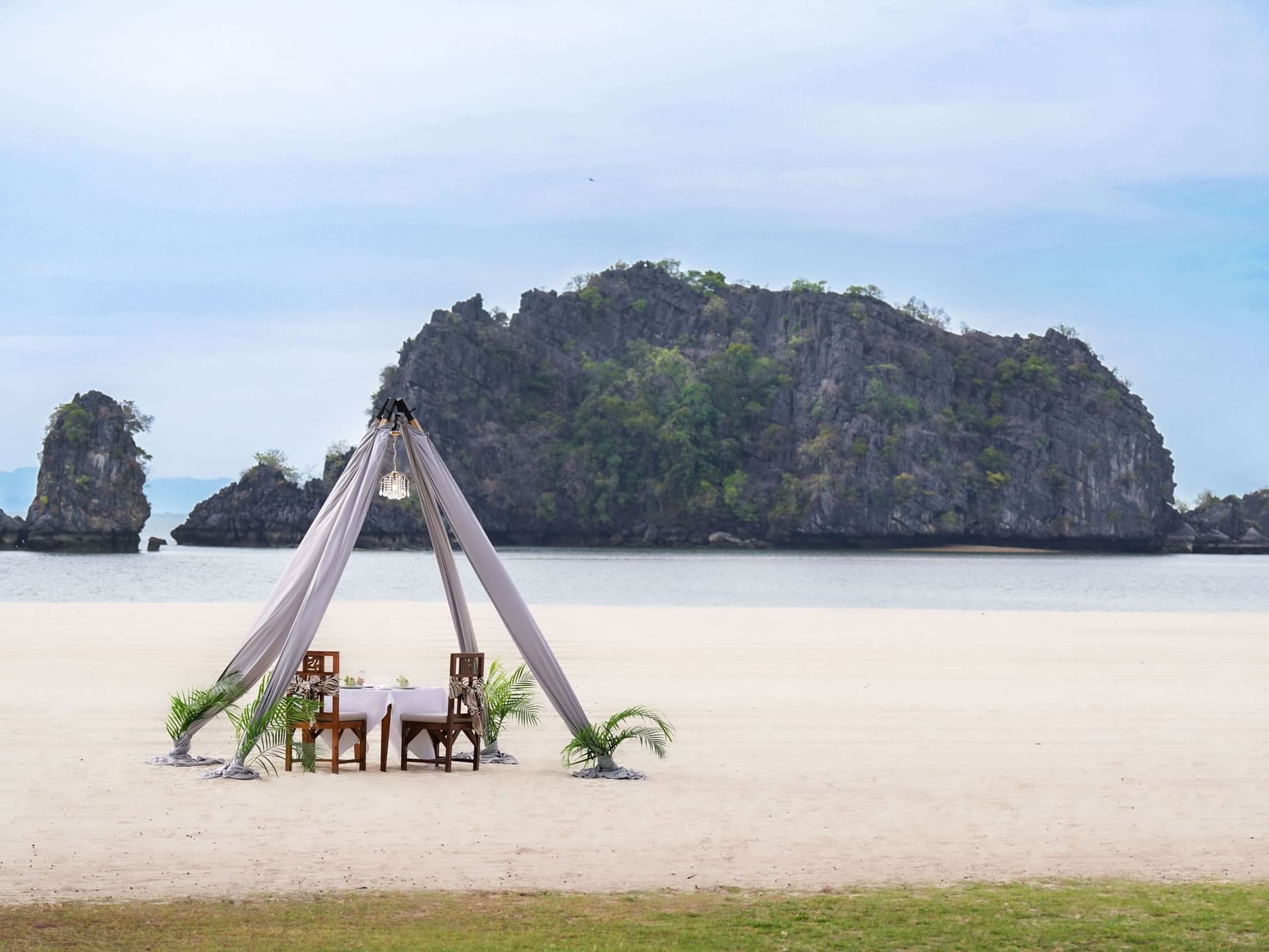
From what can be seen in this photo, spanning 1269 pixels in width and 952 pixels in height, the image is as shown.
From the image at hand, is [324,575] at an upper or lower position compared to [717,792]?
upper

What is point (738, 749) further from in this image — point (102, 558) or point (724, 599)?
point (102, 558)

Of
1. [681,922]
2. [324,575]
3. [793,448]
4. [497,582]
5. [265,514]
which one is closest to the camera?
[681,922]

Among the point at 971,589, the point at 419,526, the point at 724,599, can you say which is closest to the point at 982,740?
the point at 724,599

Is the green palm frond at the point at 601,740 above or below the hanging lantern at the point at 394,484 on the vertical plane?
below

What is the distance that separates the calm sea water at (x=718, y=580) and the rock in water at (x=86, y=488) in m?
3.93

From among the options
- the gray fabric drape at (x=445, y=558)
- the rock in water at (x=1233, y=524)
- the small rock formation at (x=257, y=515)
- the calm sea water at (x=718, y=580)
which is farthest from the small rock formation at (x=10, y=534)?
the gray fabric drape at (x=445, y=558)

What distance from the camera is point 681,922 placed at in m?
7.28

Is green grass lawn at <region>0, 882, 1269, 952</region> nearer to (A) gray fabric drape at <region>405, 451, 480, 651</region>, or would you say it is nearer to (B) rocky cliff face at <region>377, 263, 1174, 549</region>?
(A) gray fabric drape at <region>405, 451, 480, 651</region>

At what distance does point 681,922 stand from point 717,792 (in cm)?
409

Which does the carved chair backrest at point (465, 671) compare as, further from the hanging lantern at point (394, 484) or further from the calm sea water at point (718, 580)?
the calm sea water at point (718, 580)

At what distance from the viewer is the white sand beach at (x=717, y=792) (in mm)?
8602

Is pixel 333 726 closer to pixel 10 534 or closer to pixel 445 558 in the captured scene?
pixel 445 558

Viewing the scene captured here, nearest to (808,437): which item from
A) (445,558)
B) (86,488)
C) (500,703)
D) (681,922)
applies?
(86,488)

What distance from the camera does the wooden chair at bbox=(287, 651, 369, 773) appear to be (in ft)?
38.4
